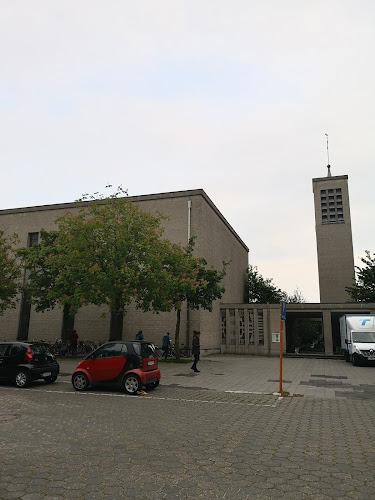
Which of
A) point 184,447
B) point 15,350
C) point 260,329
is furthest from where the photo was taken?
point 260,329

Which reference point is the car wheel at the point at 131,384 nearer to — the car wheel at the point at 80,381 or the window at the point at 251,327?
the car wheel at the point at 80,381

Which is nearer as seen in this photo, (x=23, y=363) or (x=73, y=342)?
→ (x=23, y=363)

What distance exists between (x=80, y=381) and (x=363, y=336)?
16.0 meters

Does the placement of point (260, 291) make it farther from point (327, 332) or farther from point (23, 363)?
point (23, 363)

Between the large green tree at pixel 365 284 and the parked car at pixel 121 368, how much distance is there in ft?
99.3

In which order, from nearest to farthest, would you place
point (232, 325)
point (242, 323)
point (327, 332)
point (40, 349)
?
point (40, 349) < point (327, 332) < point (242, 323) < point (232, 325)

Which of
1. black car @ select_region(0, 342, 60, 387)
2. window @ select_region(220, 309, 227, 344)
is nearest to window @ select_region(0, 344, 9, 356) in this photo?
black car @ select_region(0, 342, 60, 387)

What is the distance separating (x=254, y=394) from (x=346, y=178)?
40.8 meters

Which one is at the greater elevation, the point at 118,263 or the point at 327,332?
the point at 118,263

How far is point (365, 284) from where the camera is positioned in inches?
1484

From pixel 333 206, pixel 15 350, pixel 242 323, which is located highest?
pixel 333 206

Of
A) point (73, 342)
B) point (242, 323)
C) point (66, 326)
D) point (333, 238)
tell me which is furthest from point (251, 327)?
point (333, 238)

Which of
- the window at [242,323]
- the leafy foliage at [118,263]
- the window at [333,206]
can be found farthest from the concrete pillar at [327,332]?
the window at [333,206]

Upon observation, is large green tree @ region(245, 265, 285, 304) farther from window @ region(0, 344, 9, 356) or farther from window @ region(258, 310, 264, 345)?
window @ region(0, 344, 9, 356)
